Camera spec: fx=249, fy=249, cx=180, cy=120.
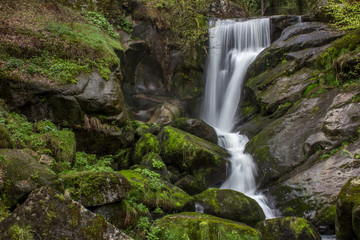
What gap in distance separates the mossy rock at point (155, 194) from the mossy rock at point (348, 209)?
125 inches

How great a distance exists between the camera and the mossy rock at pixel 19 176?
329 cm

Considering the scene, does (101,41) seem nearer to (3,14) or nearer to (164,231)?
(3,14)

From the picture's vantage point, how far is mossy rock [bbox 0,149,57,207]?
10.8 ft

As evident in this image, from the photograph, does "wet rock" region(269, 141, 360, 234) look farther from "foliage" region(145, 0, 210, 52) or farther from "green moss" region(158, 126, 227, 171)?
"foliage" region(145, 0, 210, 52)

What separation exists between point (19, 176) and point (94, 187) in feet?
3.65

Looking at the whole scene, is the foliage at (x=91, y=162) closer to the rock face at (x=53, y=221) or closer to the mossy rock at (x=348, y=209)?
the rock face at (x=53, y=221)

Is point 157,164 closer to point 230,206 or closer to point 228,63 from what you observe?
point 230,206

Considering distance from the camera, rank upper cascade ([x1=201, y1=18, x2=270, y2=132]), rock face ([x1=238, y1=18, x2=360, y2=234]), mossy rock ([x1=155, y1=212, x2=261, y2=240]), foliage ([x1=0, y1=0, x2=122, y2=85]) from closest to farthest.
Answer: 1. mossy rock ([x1=155, y1=212, x2=261, y2=240])
2. rock face ([x1=238, y1=18, x2=360, y2=234])
3. foliage ([x1=0, y1=0, x2=122, y2=85])
4. upper cascade ([x1=201, y1=18, x2=270, y2=132])

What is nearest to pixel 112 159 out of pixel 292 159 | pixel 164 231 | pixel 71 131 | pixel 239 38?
pixel 71 131

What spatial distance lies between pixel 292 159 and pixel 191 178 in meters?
3.40

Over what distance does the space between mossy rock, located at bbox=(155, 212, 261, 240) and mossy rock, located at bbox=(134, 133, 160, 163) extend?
408cm

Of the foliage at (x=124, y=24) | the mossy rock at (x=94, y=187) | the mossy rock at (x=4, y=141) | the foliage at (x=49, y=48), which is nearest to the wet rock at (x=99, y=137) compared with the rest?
the foliage at (x=49, y=48)

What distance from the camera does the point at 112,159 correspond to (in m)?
8.62

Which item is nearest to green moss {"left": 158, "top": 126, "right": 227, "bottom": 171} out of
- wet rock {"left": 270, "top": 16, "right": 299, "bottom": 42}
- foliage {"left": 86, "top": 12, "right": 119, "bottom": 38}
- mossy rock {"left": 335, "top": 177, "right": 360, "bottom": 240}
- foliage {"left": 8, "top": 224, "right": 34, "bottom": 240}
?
mossy rock {"left": 335, "top": 177, "right": 360, "bottom": 240}
